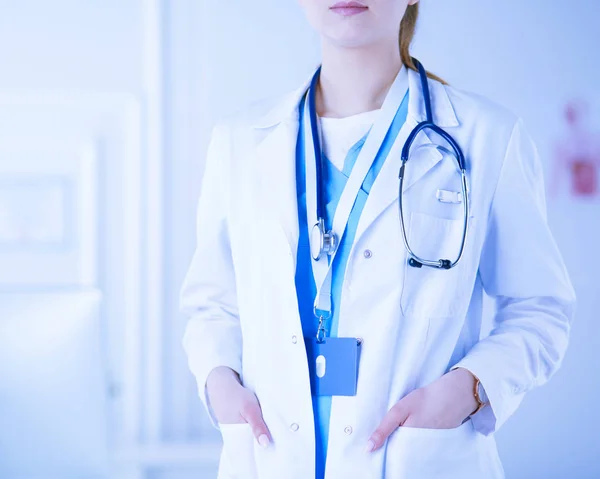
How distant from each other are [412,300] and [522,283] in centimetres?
20

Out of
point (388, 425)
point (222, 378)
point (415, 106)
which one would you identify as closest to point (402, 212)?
point (415, 106)

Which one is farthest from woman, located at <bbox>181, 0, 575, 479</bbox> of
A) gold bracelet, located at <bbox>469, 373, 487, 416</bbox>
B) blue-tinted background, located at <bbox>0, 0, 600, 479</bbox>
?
blue-tinted background, located at <bbox>0, 0, 600, 479</bbox>

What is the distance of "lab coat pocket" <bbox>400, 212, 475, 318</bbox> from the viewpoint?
3.28 feet

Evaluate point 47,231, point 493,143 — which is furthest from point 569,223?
point 47,231

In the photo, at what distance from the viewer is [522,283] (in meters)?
1.06

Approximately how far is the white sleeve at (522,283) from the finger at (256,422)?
0.32 meters

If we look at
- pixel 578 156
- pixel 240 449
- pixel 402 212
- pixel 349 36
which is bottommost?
pixel 240 449

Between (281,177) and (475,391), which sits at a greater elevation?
(281,177)

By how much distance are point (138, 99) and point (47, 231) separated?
17.0 inches

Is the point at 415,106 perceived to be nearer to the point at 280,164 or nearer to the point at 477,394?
the point at 280,164

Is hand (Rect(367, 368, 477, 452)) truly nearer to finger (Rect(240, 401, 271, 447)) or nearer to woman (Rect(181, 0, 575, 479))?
woman (Rect(181, 0, 575, 479))

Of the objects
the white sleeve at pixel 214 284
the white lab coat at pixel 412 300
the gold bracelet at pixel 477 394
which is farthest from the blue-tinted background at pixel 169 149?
the gold bracelet at pixel 477 394

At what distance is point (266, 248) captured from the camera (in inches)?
42.2

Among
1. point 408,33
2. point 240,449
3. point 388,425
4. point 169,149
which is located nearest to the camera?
point 388,425
